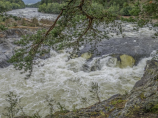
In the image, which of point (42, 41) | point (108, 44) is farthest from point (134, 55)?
point (42, 41)

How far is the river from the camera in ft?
22.7

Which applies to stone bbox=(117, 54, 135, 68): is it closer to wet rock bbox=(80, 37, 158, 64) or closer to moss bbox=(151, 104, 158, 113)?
wet rock bbox=(80, 37, 158, 64)

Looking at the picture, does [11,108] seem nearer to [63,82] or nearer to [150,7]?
[63,82]

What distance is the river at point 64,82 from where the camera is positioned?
22.7ft

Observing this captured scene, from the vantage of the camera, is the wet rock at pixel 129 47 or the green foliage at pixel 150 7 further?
the wet rock at pixel 129 47

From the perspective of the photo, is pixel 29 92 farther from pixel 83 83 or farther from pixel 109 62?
pixel 109 62

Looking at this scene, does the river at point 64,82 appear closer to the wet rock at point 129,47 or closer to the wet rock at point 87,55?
the wet rock at point 87,55

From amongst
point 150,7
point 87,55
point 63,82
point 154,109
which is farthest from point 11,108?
point 87,55

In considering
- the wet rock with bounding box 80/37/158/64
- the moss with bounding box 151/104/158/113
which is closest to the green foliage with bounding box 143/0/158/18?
the moss with bounding box 151/104/158/113

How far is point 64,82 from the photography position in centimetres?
872

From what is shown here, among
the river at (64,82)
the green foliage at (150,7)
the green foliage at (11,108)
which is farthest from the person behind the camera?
the river at (64,82)

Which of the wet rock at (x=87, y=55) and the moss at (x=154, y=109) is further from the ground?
the moss at (x=154, y=109)

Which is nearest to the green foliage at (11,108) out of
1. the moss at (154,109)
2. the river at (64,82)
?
the river at (64,82)

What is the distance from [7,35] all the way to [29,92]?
34.3 ft
